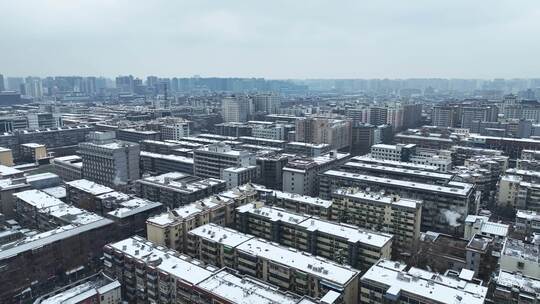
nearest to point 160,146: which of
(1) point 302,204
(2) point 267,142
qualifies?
(2) point 267,142

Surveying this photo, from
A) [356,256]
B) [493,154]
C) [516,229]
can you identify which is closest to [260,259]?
[356,256]

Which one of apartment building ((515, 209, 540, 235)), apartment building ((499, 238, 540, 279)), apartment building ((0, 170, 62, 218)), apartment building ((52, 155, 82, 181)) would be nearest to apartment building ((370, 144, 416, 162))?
apartment building ((515, 209, 540, 235))

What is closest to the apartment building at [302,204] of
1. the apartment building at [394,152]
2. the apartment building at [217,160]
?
the apartment building at [217,160]

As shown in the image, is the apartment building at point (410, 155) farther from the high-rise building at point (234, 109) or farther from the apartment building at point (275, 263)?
the high-rise building at point (234, 109)

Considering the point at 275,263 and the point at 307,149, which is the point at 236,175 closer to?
the point at 307,149

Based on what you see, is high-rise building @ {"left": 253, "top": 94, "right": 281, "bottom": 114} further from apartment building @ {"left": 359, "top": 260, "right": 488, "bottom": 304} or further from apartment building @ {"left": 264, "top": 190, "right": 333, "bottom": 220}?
apartment building @ {"left": 359, "top": 260, "right": 488, "bottom": 304}

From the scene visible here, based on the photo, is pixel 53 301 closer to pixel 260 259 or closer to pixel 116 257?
pixel 116 257

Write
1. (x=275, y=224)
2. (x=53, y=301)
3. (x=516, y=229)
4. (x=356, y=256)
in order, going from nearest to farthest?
(x=53, y=301) → (x=356, y=256) → (x=275, y=224) → (x=516, y=229)
